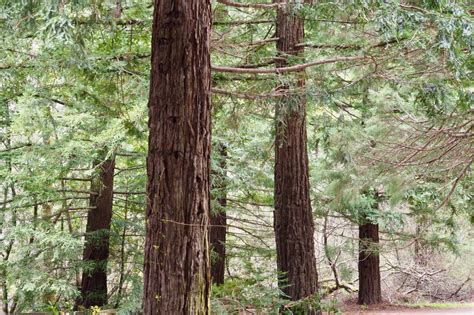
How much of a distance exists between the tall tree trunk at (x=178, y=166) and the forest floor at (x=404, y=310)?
897 centimetres

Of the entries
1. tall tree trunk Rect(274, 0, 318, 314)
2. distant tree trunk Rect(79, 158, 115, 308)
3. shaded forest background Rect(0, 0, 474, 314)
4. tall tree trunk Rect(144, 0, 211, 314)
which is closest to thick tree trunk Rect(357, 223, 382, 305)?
shaded forest background Rect(0, 0, 474, 314)

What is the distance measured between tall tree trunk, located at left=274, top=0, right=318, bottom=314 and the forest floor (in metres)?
5.20

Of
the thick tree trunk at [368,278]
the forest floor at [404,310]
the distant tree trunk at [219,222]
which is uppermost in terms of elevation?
the distant tree trunk at [219,222]

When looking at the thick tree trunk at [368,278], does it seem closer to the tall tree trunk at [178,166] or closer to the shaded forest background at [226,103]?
the shaded forest background at [226,103]

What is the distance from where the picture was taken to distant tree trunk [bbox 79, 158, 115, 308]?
8.62m

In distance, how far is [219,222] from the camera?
11047mm

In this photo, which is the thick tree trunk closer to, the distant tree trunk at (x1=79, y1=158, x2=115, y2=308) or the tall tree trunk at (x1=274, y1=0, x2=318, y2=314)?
the tall tree trunk at (x1=274, y1=0, x2=318, y2=314)

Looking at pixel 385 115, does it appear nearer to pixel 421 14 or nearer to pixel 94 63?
pixel 421 14

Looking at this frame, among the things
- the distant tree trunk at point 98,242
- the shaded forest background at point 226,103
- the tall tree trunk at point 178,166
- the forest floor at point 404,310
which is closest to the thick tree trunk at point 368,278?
the forest floor at point 404,310

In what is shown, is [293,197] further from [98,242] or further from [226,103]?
[98,242]

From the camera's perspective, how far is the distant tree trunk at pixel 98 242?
339 inches

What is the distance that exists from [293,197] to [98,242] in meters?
3.63

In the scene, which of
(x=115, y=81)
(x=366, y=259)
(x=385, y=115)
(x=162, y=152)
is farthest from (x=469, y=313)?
(x=162, y=152)

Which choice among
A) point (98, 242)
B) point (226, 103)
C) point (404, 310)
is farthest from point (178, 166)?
point (404, 310)
